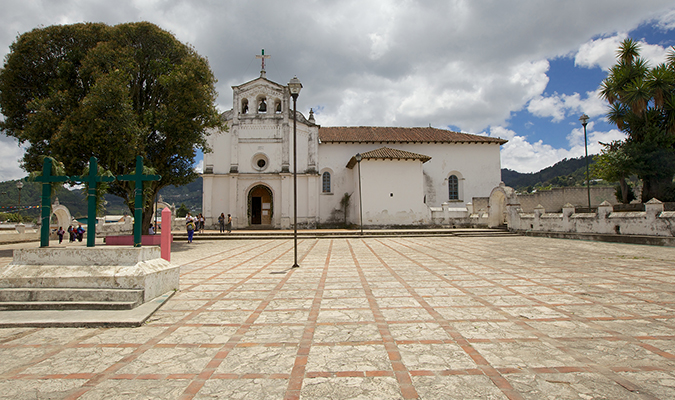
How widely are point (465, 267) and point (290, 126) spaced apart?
20.3m

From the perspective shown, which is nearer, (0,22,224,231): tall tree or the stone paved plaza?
the stone paved plaza

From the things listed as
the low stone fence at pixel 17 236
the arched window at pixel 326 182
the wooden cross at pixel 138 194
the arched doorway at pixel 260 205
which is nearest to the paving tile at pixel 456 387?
the wooden cross at pixel 138 194

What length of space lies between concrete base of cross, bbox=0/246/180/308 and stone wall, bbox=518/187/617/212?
29587 mm

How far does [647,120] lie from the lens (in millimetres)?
19547

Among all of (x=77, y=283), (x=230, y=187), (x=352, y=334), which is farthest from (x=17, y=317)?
(x=230, y=187)

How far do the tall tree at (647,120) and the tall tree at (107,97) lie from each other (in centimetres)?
2374

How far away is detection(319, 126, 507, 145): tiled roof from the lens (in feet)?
92.6

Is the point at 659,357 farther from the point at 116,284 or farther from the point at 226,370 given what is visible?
the point at 116,284

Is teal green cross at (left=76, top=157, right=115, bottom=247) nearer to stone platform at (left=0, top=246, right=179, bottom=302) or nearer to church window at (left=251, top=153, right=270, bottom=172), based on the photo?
stone platform at (left=0, top=246, right=179, bottom=302)

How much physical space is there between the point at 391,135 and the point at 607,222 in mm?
18157

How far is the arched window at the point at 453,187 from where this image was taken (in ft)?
97.1

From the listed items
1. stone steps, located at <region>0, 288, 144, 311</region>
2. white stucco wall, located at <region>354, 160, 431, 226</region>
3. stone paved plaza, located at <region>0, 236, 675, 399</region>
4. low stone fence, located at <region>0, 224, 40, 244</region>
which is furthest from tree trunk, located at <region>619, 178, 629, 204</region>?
low stone fence, located at <region>0, 224, 40, 244</region>

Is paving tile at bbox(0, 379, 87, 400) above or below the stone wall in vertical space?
below

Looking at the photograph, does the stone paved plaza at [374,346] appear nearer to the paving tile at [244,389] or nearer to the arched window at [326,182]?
the paving tile at [244,389]
